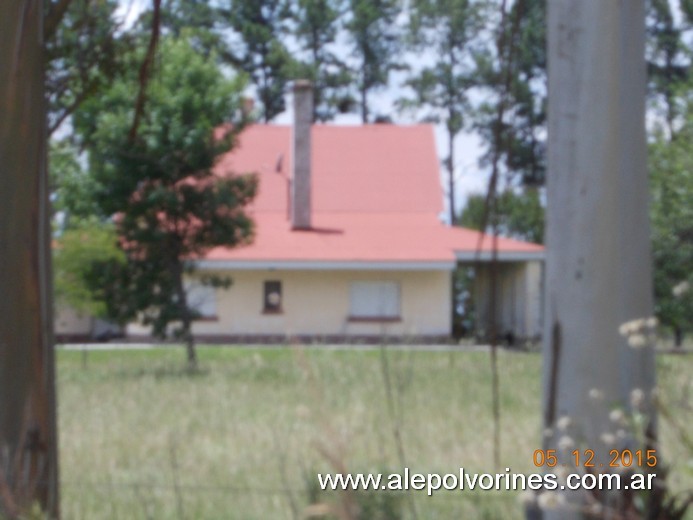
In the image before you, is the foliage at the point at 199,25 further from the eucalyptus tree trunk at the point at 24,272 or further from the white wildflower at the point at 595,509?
the white wildflower at the point at 595,509

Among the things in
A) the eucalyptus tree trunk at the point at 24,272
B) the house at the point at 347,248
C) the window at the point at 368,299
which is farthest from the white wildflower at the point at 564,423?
the window at the point at 368,299

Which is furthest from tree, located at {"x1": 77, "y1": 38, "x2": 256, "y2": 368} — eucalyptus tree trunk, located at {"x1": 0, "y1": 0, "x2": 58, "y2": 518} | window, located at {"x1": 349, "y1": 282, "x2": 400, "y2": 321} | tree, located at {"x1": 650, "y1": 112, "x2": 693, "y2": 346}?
eucalyptus tree trunk, located at {"x1": 0, "y1": 0, "x2": 58, "y2": 518}

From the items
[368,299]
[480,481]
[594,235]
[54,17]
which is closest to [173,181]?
[368,299]

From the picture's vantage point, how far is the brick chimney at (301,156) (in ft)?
85.7

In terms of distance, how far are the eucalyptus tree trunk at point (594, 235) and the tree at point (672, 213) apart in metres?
5.39

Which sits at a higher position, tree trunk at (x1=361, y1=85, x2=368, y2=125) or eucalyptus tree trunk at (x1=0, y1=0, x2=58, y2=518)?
tree trunk at (x1=361, y1=85, x2=368, y2=125)

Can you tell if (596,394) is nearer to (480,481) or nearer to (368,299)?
(480,481)

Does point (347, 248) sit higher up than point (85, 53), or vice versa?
point (85, 53)

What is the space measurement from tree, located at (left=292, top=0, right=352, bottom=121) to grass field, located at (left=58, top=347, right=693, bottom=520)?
8123mm

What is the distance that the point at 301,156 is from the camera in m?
28.8

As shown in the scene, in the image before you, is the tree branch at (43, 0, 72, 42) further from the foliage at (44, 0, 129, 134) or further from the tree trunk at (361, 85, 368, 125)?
the tree trunk at (361, 85, 368, 125)

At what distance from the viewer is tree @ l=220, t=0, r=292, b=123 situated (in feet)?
68.0

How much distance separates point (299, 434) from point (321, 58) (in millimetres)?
18765
